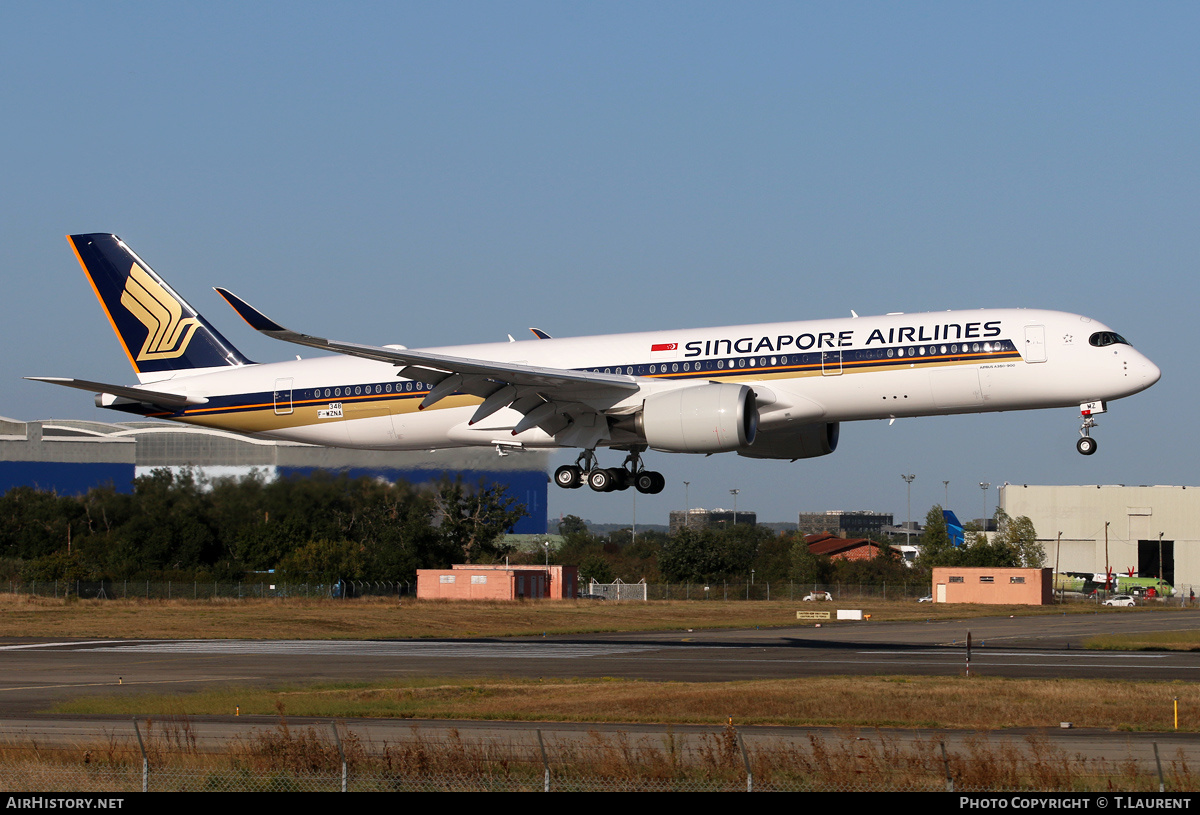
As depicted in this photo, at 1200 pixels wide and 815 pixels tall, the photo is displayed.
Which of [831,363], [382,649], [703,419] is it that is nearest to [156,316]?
[382,649]

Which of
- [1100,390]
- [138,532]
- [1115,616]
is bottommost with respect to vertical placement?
[1115,616]

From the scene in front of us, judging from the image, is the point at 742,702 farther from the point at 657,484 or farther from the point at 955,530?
the point at 955,530

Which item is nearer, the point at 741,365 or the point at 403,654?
the point at 741,365

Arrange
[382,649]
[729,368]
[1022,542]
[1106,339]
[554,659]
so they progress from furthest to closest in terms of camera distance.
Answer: [1022,542] < [382,649] < [554,659] < [729,368] < [1106,339]

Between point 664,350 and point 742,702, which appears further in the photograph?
point 664,350

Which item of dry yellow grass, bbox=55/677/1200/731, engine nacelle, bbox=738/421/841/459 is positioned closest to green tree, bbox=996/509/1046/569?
engine nacelle, bbox=738/421/841/459

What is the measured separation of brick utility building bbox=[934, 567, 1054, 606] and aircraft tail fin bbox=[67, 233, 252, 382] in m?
71.1

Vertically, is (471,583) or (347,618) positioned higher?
(471,583)

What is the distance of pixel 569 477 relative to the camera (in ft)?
139

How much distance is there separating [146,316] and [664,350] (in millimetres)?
20160

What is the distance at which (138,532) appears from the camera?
6806 centimetres

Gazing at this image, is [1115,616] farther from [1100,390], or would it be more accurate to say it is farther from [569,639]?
[1100,390]
